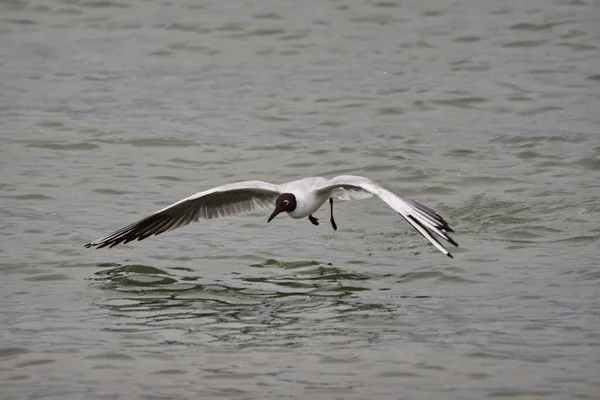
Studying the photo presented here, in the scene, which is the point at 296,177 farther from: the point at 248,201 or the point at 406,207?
the point at 406,207

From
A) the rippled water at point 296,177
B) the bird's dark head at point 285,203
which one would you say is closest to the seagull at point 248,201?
the bird's dark head at point 285,203

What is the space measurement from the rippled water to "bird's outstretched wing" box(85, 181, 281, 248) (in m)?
0.24

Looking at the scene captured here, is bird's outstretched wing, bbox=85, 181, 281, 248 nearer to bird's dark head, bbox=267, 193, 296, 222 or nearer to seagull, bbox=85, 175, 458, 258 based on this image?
seagull, bbox=85, 175, 458, 258

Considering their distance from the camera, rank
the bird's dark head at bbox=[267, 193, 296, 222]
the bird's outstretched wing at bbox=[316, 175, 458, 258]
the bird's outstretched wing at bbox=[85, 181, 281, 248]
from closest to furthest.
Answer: the bird's outstretched wing at bbox=[316, 175, 458, 258]
the bird's dark head at bbox=[267, 193, 296, 222]
the bird's outstretched wing at bbox=[85, 181, 281, 248]

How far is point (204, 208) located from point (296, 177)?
2.48 m

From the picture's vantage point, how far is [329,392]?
21.5 feet

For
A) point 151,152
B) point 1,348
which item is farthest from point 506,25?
point 1,348

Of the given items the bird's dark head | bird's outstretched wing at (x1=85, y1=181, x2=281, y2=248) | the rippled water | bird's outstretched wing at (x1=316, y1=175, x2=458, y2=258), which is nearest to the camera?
the rippled water

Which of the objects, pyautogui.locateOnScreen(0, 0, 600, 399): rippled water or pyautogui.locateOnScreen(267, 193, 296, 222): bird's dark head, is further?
pyautogui.locateOnScreen(267, 193, 296, 222): bird's dark head

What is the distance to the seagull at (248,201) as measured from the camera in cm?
930

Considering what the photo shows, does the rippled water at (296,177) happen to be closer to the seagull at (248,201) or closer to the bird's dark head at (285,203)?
the seagull at (248,201)

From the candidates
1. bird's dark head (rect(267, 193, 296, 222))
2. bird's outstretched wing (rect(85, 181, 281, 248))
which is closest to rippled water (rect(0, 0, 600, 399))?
bird's outstretched wing (rect(85, 181, 281, 248))

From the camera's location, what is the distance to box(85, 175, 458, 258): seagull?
930cm

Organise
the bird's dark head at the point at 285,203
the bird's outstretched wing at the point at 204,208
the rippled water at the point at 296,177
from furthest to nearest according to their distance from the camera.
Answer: the bird's outstretched wing at the point at 204,208 → the bird's dark head at the point at 285,203 → the rippled water at the point at 296,177
